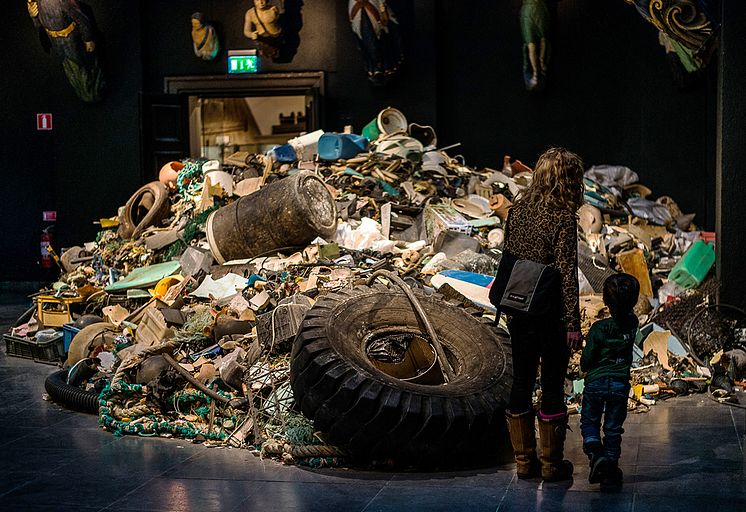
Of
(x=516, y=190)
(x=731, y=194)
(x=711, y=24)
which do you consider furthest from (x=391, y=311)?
(x=516, y=190)

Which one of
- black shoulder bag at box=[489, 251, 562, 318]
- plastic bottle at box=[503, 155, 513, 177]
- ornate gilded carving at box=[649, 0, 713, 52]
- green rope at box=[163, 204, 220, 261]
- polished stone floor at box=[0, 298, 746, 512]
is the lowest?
polished stone floor at box=[0, 298, 746, 512]

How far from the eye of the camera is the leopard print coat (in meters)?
5.43

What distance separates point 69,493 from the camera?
18.5ft

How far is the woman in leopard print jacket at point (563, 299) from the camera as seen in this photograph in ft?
17.8

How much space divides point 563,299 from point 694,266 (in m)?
5.05

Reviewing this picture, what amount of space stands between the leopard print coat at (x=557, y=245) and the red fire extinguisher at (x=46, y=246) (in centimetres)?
1143

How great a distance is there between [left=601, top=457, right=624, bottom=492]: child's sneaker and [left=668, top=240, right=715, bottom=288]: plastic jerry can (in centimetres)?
482

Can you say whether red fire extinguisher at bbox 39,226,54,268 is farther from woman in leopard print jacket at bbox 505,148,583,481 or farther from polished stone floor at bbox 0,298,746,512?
woman in leopard print jacket at bbox 505,148,583,481

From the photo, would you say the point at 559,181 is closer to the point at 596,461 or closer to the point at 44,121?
the point at 596,461

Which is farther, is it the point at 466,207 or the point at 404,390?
the point at 466,207

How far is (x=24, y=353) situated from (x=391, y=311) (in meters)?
4.57

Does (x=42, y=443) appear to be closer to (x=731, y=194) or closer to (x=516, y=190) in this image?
(x=731, y=194)

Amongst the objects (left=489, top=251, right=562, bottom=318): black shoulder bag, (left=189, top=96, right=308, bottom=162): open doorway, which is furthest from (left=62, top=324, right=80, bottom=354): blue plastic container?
(left=189, top=96, right=308, bottom=162): open doorway

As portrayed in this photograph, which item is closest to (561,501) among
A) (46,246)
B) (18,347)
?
(18,347)
